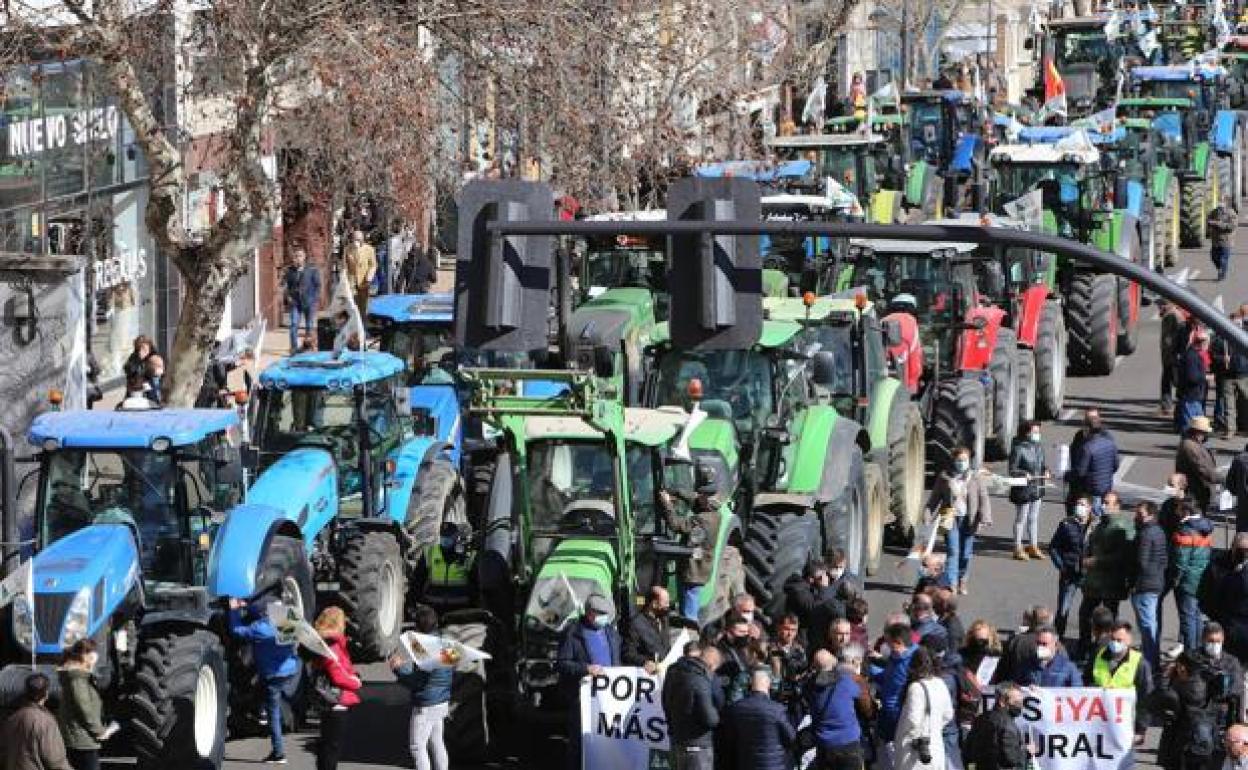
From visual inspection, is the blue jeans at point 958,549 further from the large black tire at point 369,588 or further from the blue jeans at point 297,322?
the blue jeans at point 297,322

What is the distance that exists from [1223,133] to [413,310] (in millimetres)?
25498

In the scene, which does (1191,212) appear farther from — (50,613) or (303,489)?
(50,613)

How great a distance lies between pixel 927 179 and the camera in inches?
1670

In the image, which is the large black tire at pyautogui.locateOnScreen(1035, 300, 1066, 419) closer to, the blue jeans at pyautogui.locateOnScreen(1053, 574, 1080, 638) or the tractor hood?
the blue jeans at pyautogui.locateOnScreen(1053, 574, 1080, 638)

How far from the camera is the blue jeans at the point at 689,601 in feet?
66.1

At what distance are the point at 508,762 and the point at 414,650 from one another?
144 centimetres

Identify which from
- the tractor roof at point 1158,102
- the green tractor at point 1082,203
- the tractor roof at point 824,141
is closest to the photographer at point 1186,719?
the green tractor at point 1082,203

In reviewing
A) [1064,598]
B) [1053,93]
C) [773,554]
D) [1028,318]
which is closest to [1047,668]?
[773,554]

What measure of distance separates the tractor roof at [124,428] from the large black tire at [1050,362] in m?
14.2

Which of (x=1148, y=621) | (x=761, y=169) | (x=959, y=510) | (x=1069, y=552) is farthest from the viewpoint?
(x=761, y=169)

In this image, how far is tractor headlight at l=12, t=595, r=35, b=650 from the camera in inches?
713

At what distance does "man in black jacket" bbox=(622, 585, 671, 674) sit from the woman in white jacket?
1.77 m

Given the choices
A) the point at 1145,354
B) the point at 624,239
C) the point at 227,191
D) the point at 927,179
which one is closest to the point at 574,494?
the point at 227,191

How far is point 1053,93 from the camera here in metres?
46.0
